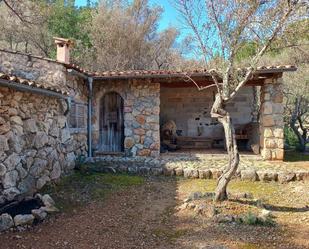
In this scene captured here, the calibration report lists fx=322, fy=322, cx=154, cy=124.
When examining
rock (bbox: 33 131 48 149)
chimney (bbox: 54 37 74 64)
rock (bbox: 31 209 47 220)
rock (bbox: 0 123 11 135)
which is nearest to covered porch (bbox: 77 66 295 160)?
chimney (bbox: 54 37 74 64)

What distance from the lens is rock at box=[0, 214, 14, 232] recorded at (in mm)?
4585

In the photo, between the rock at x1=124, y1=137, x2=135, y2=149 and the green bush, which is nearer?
the rock at x1=124, y1=137, x2=135, y2=149

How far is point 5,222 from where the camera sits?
15.2 feet

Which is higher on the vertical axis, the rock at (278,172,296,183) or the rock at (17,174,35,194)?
the rock at (17,174,35,194)

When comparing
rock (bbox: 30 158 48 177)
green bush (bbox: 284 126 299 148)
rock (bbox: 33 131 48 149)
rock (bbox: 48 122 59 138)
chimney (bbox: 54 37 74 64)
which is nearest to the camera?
rock (bbox: 30 158 48 177)

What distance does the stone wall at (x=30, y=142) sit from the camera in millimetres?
5516

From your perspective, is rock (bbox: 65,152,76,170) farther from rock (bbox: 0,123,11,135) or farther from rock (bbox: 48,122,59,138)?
rock (bbox: 0,123,11,135)

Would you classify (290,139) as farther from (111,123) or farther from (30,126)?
(30,126)

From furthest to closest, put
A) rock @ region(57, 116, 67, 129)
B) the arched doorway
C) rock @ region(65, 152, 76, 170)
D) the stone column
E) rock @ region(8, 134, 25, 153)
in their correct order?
the arched doorway
the stone column
rock @ region(65, 152, 76, 170)
rock @ region(57, 116, 67, 129)
rock @ region(8, 134, 25, 153)

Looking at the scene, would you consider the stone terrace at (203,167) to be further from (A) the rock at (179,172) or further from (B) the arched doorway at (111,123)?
(B) the arched doorway at (111,123)

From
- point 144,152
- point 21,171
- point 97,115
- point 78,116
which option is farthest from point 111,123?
point 21,171

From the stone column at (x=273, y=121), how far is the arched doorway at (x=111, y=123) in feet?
15.3

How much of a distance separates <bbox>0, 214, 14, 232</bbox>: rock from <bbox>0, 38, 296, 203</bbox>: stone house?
65 cm

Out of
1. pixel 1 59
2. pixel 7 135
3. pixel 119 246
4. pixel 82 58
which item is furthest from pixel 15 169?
pixel 82 58
